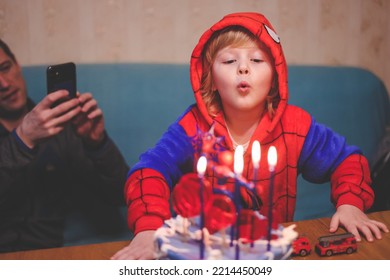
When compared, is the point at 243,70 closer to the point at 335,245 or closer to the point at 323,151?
the point at 323,151

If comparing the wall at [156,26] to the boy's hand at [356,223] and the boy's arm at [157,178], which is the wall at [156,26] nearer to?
the boy's arm at [157,178]

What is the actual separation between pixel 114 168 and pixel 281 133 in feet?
→ 1.42

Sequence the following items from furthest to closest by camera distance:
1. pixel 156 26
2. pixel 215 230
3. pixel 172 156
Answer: pixel 156 26 < pixel 172 156 < pixel 215 230

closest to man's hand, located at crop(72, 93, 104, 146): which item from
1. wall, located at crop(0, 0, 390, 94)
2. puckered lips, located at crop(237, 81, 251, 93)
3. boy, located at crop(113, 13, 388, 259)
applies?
wall, located at crop(0, 0, 390, 94)

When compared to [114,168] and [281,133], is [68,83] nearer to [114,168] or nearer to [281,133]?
[114,168]

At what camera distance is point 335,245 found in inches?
35.8

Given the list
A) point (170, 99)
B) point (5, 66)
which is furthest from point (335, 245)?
point (5, 66)

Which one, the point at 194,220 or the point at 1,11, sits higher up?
the point at 1,11

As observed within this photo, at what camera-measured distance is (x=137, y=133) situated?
1365mm

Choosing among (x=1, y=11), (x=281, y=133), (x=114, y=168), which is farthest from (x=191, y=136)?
(x=1, y=11)

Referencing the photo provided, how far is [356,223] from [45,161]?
0.74 meters

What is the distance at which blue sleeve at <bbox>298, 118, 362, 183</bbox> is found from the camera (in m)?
1.12

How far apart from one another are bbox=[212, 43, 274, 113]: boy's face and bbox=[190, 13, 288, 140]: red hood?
22mm

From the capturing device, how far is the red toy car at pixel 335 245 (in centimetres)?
91
